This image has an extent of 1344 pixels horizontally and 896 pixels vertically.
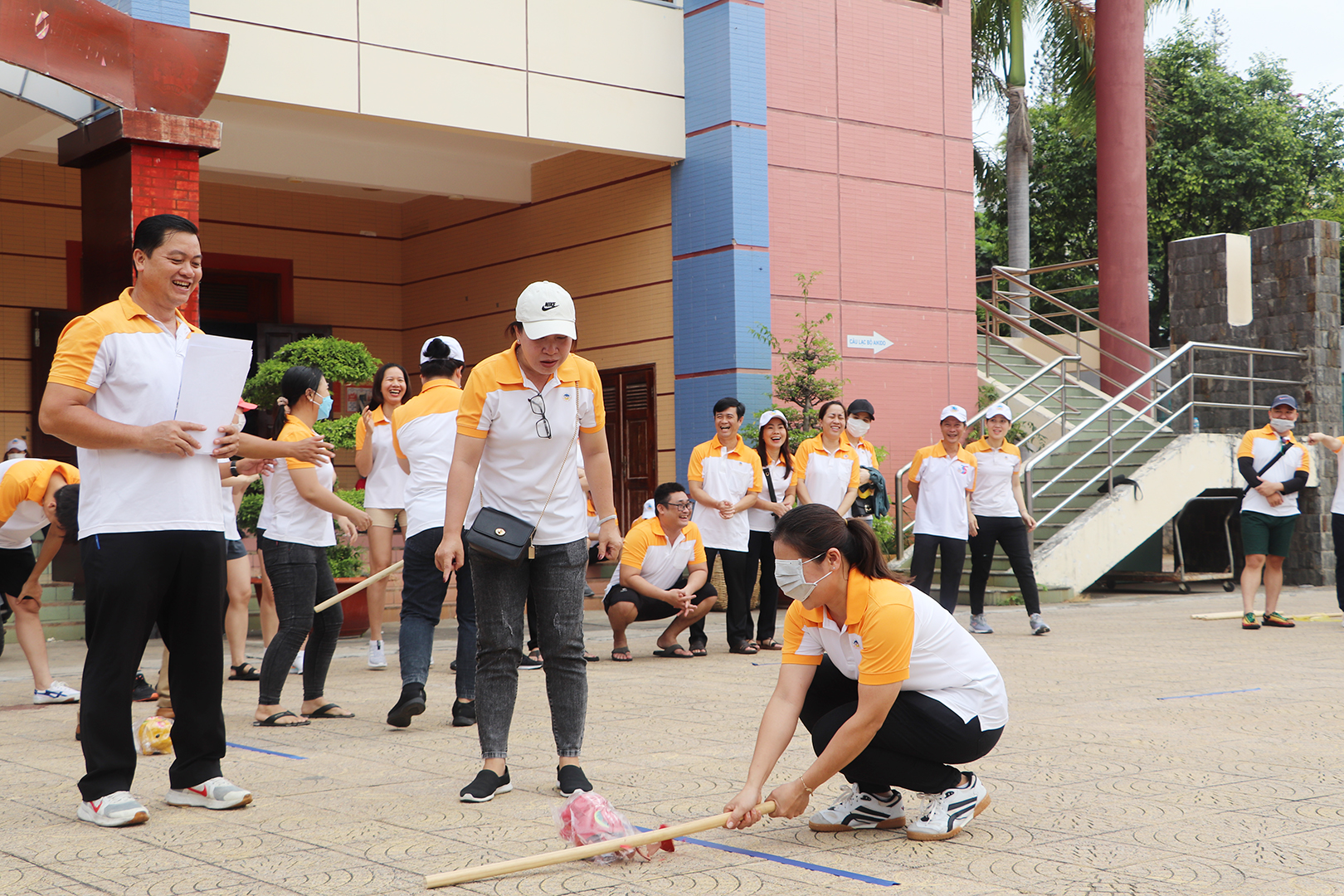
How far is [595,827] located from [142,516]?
5.97ft

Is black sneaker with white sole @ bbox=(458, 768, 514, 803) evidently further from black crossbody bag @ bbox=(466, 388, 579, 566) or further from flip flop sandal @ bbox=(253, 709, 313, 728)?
flip flop sandal @ bbox=(253, 709, 313, 728)

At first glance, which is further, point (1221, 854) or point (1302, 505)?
point (1302, 505)

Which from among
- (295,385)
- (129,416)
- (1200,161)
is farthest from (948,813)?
(1200,161)

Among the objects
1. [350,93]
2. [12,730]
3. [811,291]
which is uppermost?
[350,93]

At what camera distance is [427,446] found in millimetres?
6648

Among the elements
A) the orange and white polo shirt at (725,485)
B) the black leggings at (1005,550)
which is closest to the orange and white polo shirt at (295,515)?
the orange and white polo shirt at (725,485)

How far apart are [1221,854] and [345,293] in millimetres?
16361

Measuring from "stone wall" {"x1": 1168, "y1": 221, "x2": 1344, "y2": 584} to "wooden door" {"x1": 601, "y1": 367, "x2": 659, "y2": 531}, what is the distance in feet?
22.1

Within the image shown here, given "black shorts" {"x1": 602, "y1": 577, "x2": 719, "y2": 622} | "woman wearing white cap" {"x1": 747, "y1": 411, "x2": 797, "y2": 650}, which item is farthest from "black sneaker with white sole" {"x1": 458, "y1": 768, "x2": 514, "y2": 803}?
"woman wearing white cap" {"x1": 747, "y1": 411, "x2": 797, "y2": 650}

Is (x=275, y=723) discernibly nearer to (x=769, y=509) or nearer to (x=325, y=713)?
(x=325, y=713)

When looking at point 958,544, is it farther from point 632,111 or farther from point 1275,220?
point 1275,220

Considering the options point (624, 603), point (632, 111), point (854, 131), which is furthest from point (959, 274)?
point (624, 603)

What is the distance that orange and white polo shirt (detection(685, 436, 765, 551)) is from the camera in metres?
9.66

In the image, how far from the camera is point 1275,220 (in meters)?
29.7
